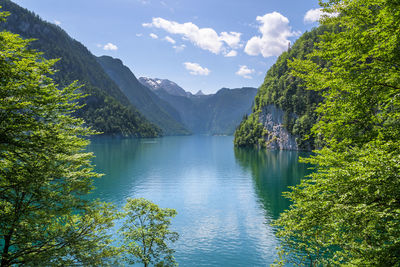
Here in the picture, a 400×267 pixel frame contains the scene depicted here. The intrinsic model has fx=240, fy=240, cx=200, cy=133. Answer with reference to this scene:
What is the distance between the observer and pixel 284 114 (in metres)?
162

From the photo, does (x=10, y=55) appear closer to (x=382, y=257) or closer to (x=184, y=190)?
(x=382, y=257)

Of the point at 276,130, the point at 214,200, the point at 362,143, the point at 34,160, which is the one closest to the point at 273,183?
the point at 214,200

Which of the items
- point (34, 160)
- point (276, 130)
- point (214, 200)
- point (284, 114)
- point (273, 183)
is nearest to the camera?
point (34, 160)

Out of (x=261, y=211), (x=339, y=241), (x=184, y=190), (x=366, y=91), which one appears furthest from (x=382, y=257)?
(x=184, y=190)

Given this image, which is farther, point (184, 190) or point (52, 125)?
point (184, 190)

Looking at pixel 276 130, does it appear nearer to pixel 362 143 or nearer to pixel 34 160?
pixel 362 143

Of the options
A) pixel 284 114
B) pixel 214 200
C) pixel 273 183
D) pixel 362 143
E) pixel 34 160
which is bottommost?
pixel 214 200

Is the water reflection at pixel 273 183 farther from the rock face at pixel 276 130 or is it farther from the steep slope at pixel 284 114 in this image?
the rock face at pixel 276 130

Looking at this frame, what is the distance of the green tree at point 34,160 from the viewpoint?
38.6 feet

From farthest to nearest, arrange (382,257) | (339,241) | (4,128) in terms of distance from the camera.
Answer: (339,241), (4,128), (382,257)

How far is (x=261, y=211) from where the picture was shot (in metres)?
44.0

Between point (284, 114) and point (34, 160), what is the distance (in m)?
164

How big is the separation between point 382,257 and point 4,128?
17982 mm

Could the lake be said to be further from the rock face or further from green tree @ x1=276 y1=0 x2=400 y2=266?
the rock face
